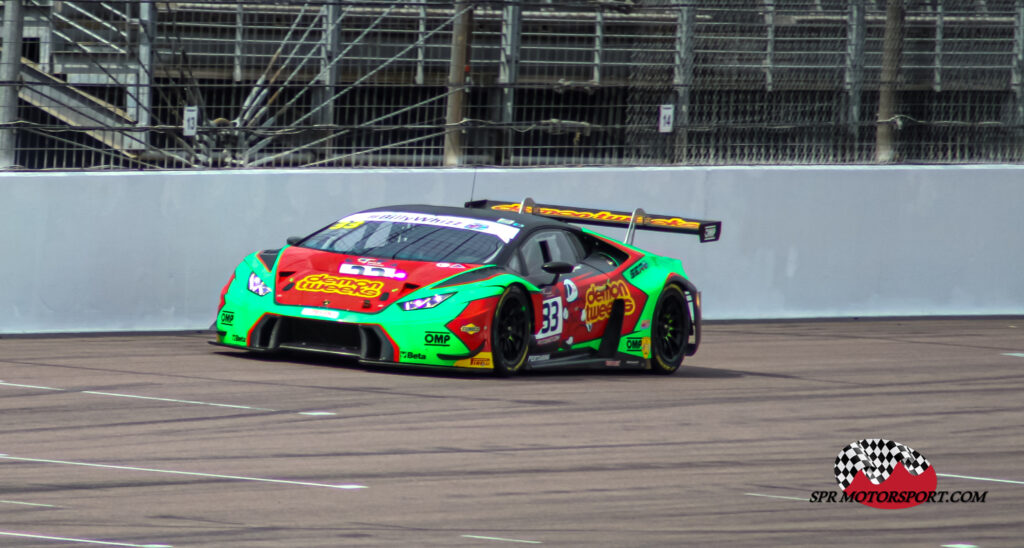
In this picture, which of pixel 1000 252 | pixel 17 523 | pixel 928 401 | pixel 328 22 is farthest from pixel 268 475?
pixel 1000 252

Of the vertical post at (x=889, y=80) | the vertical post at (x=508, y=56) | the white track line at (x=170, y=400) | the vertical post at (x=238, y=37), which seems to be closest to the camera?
the white track line at (x=170, y=400)

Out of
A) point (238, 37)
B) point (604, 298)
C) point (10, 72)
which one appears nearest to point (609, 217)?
point (604, 298)

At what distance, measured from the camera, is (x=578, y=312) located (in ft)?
36.8

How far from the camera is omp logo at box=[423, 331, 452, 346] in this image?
10164mm

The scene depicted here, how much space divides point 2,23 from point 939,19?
9738 millimetres

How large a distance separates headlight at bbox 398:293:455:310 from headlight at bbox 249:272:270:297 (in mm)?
927

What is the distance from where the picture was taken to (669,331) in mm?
12148

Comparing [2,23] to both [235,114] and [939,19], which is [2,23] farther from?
[939,19]

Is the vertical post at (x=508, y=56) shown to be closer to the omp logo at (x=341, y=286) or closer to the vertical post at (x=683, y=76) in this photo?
the vertical post at (x=683, y=76)

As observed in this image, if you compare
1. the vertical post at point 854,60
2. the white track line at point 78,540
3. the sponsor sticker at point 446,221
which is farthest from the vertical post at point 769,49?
the white track line at point 78,540

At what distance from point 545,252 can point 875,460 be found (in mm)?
3689

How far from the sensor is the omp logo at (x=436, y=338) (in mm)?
10164

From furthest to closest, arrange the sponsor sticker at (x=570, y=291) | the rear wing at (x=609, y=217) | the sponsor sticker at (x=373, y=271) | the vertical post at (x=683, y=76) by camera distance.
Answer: the vertical post at (x=683, y=76) → the rear wing at (x=609, y=217) → the sponsor sticker at (x=570, y=291) → the sponsor sticker at (x=373, y=271)

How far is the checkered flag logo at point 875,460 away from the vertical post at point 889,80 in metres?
7.97
